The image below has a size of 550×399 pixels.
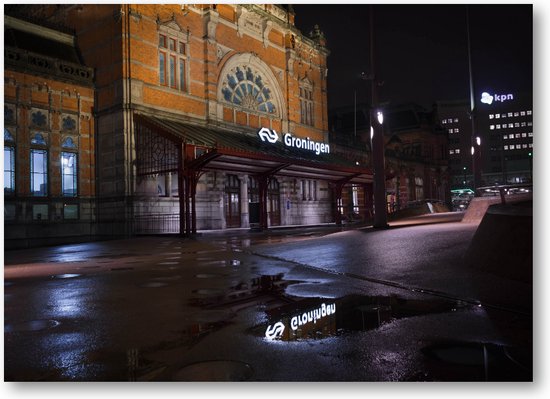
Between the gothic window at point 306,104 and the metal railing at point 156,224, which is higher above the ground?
the gothic window at point 306,104

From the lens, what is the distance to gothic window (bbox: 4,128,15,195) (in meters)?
21.5

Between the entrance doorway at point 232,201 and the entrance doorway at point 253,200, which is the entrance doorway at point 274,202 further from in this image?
the entrance doorway at point 232,201

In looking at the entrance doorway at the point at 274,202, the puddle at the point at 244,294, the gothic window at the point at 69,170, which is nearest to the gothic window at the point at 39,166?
the gothic window at the point at 69,170

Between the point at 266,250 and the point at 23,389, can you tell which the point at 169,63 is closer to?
the point at 266,250

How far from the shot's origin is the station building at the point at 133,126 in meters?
22.2

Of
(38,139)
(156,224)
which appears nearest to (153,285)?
(156,224)

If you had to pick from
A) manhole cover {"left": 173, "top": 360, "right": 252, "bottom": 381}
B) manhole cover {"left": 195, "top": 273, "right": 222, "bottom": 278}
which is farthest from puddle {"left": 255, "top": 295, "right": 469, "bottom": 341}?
manhole cover {"left": 195, "top": 273, "right": 222, "bottom": 278}

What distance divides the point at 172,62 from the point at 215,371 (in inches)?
1010

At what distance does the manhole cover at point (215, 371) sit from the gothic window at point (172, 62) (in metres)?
24.3

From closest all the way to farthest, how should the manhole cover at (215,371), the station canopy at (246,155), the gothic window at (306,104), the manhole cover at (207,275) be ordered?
the manhole cover at (215,371)
the manhole cover at (207,275)
the station canopy at (246,155)
the gothic window at (306,104)

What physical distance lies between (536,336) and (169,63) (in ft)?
84.2

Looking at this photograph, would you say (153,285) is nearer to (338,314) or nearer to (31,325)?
(31,325)

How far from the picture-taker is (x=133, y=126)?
23.8m

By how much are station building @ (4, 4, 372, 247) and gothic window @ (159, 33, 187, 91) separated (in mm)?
60
